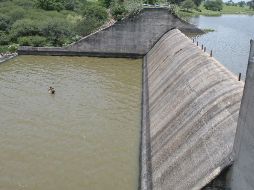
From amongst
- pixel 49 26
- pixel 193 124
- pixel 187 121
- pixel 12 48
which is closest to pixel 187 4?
pixel 49 26

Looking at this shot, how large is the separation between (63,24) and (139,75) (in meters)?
11.6

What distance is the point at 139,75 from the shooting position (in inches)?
1003

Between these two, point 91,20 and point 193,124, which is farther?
point 91,20

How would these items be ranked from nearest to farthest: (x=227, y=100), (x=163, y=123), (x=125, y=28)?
(x=227, y=100)
(x=163, y=123)
(x=125, y=28)

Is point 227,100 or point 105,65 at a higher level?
point 227,100

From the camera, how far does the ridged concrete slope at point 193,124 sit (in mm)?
9175

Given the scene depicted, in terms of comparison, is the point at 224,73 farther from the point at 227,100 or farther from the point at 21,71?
the point at 21,71

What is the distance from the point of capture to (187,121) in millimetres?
11898

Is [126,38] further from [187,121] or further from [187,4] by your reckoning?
[187,4]

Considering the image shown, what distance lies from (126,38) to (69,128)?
624 inches

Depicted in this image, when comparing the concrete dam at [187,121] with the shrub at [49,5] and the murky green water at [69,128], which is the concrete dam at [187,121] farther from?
the shrub at [49,5]

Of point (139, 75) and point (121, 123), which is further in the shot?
point (139, 75)

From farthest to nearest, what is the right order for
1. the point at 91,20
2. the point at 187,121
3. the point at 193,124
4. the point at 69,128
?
1. the point at 91,20
2. the point at 69,128
3. the point at 187,121
4. the point at 193,124

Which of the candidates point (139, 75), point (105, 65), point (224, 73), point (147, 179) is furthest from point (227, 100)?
point (105, 65)
